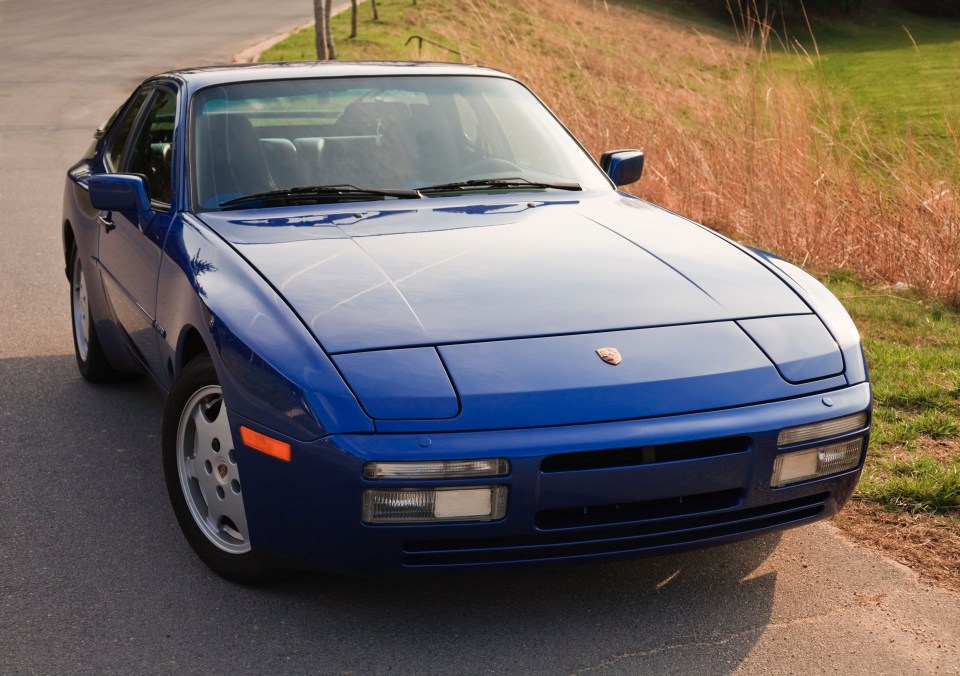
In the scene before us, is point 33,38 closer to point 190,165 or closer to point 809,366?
point 190,165

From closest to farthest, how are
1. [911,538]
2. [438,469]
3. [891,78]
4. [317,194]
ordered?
[438,469] < [911,538] < [317,194] < [891,78]

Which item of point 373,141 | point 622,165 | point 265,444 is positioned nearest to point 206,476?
point 265,444

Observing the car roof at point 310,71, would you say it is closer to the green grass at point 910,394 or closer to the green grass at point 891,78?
the green grass at point 910,394

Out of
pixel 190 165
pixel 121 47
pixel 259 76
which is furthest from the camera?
pixel 121 47

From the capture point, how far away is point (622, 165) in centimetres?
516

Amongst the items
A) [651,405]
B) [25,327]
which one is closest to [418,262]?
[651,405]

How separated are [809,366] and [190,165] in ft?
7.65

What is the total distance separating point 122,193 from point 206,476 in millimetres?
1344

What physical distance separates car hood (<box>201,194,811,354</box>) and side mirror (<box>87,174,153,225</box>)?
0.41 metres

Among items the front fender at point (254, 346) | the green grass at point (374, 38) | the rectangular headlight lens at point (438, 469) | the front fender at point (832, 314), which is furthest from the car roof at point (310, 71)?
the green grass at point (374, 38)

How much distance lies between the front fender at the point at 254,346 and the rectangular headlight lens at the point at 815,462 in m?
1.11

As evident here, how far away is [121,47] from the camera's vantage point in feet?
78.7

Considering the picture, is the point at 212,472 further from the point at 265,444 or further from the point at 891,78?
the point at 891,78

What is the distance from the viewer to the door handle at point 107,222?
16.0 ft
